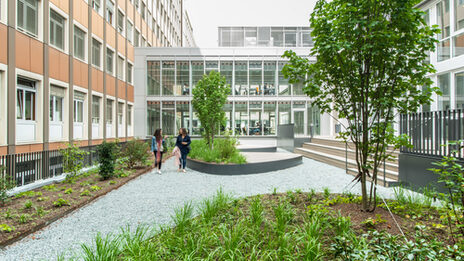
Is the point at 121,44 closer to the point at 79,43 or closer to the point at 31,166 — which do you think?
the point at 79,43

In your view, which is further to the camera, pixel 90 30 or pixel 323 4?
pixel 90 30

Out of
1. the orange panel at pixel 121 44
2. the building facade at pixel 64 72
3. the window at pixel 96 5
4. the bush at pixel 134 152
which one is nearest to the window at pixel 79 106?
the building facade at pixel 64 72

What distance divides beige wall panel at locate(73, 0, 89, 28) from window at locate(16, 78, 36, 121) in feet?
19.0

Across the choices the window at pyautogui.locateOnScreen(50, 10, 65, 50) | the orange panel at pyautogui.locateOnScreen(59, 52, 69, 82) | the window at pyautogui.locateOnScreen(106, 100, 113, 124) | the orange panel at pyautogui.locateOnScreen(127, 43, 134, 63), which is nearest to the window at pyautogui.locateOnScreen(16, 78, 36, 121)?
the orange panel at pyautogui.locateOnScreen(59, 52, 69, 82)

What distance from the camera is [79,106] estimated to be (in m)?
15.6

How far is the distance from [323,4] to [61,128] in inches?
571

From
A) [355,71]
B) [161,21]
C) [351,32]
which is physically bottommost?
[355,71]

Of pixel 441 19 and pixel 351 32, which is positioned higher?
pixel 441 19

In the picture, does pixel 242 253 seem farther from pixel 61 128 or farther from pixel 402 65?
pixel 61 128

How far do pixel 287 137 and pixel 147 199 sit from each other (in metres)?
14.5

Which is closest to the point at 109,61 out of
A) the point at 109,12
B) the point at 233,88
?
the point at 109,12

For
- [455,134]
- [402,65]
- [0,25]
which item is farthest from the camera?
[0,25]

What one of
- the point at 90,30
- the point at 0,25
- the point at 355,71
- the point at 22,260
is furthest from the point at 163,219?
the point at 90,30

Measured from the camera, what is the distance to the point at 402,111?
3936 millimetres
